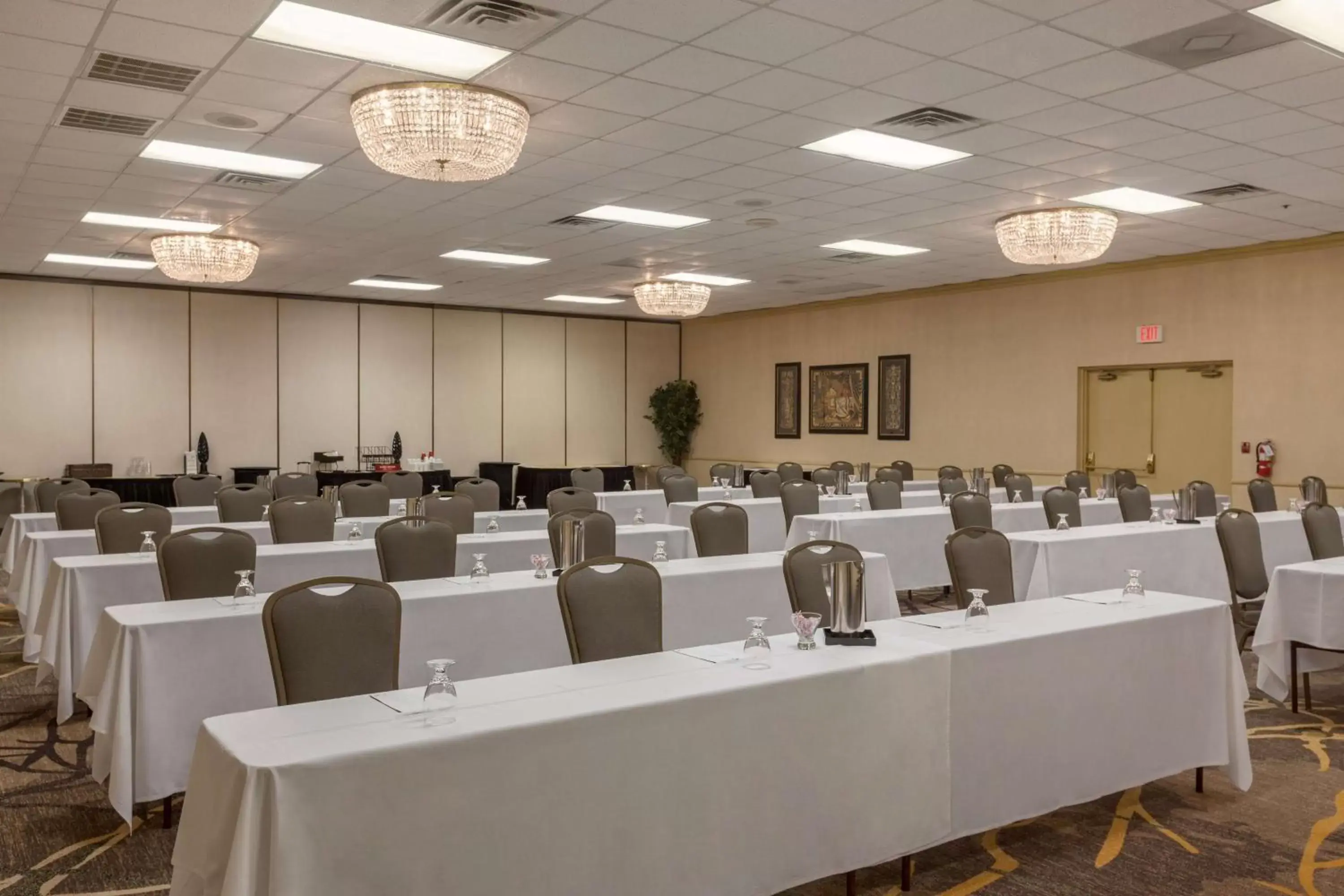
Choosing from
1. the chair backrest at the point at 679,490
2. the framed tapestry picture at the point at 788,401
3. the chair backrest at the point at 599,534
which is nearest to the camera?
the chair backrest at the point at 599,534

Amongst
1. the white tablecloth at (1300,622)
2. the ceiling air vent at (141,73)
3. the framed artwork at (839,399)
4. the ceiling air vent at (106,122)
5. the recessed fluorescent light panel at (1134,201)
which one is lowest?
the white tablecloth at (1300,622)

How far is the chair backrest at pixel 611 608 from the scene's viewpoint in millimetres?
3982

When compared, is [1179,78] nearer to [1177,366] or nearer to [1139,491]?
[1139,491]

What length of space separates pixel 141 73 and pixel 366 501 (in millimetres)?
4116

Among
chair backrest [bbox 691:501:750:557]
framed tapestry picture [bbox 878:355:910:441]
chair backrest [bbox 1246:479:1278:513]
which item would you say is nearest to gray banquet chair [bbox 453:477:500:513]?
chair backrest [bbox 691:501:750:557]

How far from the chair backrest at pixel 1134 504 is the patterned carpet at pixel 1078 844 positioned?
14.6ft

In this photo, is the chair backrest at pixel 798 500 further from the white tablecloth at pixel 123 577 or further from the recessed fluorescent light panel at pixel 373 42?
the recessed fluorescent light panel at pixel 373 42

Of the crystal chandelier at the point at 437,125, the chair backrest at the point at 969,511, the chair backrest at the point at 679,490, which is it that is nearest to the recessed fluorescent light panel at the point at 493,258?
the chair backrest at the point at 679,490

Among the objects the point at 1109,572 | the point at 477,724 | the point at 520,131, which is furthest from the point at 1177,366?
the point at 477,724

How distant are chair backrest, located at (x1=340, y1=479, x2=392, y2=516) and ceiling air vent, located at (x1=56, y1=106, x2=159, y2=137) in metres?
3.25

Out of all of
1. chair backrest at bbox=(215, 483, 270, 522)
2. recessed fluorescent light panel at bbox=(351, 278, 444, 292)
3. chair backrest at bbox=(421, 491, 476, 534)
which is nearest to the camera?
chair backrest at bbox=(421, 491, 476, 534)

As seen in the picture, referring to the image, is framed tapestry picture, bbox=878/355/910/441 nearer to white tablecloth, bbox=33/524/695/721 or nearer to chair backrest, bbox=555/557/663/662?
white tablecloth, bbox=33/524/695/721

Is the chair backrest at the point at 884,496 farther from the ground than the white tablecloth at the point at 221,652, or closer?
farther from the ground

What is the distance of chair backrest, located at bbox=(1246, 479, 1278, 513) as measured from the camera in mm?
9961
